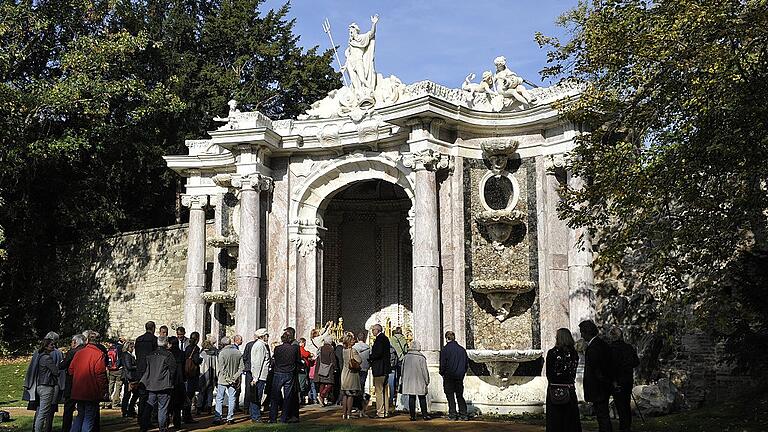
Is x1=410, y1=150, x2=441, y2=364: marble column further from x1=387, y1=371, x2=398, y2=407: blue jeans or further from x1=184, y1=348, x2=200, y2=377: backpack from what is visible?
x1=184, y1=348, x2=200, y2=377: backpack

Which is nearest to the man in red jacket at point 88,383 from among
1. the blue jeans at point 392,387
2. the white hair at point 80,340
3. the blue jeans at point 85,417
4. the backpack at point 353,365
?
the blue jeans at point 85,417

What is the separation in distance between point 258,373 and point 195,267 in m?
8.37

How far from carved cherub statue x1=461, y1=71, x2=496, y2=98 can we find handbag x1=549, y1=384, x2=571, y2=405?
958 cm

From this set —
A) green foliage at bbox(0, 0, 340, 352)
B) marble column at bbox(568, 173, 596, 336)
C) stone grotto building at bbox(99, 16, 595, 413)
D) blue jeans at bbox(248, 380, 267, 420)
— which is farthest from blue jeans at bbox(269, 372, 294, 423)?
green foliage at bbox(0, 0, 340, 352)

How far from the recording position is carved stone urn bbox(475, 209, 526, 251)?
16.3 m

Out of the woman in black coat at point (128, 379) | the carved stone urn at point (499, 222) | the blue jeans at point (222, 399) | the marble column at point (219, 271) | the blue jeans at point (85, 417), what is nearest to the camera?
the blue jeans at point (85, 417)

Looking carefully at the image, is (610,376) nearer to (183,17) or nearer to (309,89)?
(309,89)

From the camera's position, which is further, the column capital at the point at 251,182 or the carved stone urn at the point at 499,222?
the column capital at the point at 251,182

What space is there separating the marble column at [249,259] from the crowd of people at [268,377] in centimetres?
210

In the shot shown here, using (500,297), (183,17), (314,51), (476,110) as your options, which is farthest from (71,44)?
(500,297)

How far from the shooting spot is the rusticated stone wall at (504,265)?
53.3 feet

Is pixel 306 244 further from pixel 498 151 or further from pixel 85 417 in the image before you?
pixel 85 417

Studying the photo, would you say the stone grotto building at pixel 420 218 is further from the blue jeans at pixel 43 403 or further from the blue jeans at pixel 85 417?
the blue jeans at pixel 43 403

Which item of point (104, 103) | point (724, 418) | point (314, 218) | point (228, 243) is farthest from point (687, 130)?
point (104, 103)
